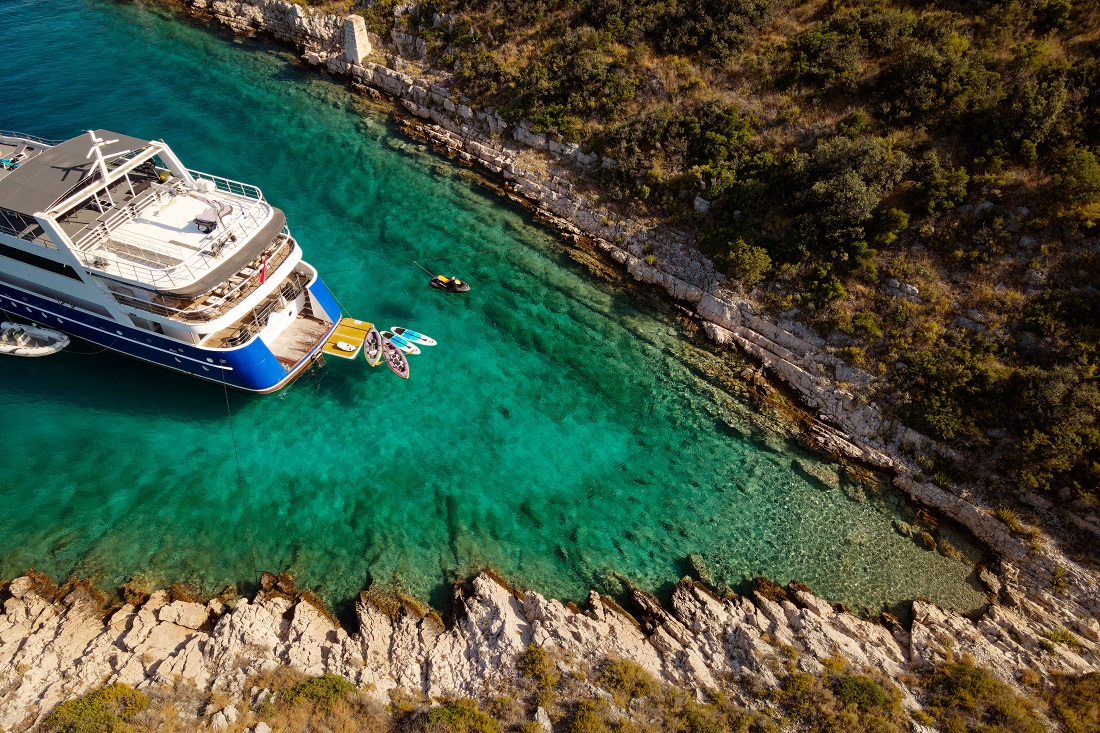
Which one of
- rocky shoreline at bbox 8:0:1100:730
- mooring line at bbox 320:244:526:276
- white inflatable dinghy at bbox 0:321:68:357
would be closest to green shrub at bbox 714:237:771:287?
rocky shoreline at bbox 8:0:1100:730

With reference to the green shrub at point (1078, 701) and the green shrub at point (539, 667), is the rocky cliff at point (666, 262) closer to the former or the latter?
the green shrub at point (1078, 701)

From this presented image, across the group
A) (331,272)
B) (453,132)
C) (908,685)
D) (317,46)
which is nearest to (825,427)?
(908,685)

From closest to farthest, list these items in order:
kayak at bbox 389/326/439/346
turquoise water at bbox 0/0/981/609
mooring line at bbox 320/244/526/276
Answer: turquoise water at bbox 0/0/981/609 → kayak at bbox 389/326/439/346 → mooring line at bbox 320/244/526/276

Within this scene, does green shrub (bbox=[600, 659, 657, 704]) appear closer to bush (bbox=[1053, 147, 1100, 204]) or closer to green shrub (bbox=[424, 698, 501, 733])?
green shrub (bbox=[424, 698, 501, 733])

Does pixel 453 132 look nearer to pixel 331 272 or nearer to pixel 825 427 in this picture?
pixel 331 272

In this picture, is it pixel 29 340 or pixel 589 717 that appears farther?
pixel 29 340

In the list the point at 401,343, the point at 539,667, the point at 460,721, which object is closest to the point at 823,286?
the point at 401,343

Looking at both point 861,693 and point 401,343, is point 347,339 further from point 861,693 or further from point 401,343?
point 861,693
